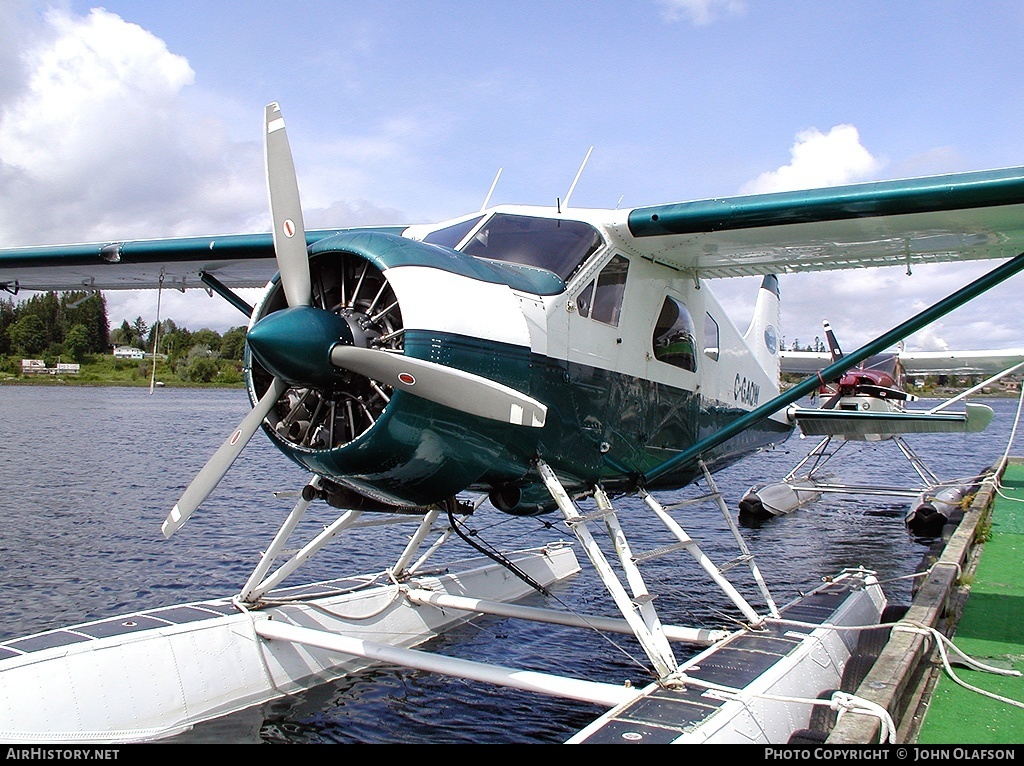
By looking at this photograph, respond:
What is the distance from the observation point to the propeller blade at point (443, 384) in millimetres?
4113

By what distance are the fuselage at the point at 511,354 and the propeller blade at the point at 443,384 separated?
0.42 ft

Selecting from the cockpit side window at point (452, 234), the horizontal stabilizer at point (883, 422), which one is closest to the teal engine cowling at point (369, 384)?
the cockpit side window at point (452, 234)

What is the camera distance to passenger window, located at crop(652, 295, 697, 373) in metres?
6.67

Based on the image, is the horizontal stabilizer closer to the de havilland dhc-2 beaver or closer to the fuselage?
the de havilland dhc-2 beaver

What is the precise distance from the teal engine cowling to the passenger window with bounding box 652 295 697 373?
6.80ft

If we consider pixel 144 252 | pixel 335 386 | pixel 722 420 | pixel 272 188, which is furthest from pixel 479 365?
pixel 144 252

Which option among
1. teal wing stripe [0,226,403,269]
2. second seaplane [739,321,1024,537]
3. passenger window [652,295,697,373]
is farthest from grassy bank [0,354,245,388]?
passenger window [652,295,697,373]

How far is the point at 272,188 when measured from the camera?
459 cm

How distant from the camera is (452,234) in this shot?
5648 mm

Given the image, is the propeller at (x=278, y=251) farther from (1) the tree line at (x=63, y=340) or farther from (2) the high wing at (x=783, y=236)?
(1) the tree line at (x=63, y=340)
